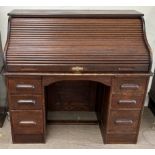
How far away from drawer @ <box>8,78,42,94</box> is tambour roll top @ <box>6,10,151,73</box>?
3.5 inches

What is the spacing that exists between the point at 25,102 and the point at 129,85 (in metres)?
0.90

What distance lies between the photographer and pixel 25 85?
1.87m

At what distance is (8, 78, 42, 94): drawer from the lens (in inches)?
72.9

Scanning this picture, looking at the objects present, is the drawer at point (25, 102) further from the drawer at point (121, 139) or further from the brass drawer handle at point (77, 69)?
the drawer at point (121, 139)

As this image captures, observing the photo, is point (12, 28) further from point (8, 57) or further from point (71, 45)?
point (71, 45)

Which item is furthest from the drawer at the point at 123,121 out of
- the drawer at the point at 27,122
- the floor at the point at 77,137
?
the drawer at the point at 27,122

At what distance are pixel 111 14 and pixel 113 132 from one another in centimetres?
107

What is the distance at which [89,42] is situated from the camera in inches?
73.7

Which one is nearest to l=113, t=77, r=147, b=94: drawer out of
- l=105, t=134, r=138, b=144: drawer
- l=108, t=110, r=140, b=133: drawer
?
l=108, t=110, r=140, b=133: drawer

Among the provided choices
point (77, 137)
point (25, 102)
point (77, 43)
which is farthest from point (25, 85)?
point (77, 137)

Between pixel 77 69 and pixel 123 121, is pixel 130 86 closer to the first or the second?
pixel 123 121

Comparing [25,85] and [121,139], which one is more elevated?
[25,85]

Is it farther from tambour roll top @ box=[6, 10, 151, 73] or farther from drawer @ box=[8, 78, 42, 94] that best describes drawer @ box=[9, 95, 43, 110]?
tambour roll top @ box=[6, 10, 151, 73]
